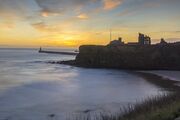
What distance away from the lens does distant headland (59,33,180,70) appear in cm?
7962

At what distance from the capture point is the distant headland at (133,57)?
79.6 m

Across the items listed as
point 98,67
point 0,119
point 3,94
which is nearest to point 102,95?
point 3,94

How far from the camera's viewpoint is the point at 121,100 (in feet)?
94.7

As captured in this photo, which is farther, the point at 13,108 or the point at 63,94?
the point at 63,94

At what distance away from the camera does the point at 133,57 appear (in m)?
84.1

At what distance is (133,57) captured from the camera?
84062mm

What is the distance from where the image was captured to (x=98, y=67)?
8356 cm

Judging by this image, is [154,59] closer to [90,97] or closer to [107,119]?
[90,97]

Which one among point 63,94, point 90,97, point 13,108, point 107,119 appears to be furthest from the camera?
point 63,94

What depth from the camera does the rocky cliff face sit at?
79625mm

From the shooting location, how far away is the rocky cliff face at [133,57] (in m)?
79.6

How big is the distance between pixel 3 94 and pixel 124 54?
57078mm

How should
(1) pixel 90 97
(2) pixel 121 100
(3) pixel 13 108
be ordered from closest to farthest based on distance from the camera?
(3) pixel 13 108
(2) pixel 121 100
(1) pixel 90 97

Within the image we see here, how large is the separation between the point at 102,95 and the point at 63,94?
162 inches
